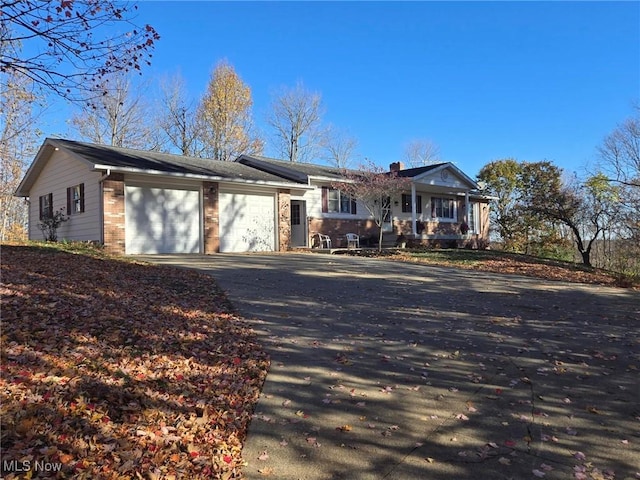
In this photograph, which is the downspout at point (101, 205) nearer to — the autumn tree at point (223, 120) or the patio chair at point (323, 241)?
the patio chair at point (323, 241)

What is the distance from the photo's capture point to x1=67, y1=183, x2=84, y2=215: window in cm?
1535

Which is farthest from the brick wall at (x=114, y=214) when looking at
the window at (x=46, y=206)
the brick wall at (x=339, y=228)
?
the brick wall at (x=339, y=228)

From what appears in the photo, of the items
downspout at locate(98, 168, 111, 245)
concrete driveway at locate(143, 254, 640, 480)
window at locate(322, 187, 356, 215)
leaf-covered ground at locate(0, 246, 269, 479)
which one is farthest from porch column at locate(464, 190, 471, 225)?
leaf-covered ground at locate(0, 246, 269, 479)

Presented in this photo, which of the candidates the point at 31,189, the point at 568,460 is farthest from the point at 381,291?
the point at 31,189

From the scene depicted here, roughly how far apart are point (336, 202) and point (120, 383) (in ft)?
58.3

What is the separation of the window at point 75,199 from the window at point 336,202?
31.7 ft

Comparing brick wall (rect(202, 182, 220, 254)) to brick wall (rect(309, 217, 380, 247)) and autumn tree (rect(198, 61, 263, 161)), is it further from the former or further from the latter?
autumn tree (rect(198, 61, 263, 161))

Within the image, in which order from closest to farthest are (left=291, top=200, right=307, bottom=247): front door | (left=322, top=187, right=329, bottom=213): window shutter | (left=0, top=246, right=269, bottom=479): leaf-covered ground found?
(left=0, top=246, right=269, bottom=479): leaf-covered ground → (left=291, top=200, right=307, bottom=247): front door → (left=322, top=187, right=329, bottom=213): window shutter

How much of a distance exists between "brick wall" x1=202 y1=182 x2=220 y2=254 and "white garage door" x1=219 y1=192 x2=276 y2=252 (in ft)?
0.92

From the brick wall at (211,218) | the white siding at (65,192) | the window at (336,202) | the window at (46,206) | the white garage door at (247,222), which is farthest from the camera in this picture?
the window at (336,202)

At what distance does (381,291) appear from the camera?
29.3 feet

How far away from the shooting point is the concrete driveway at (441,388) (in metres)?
3.08

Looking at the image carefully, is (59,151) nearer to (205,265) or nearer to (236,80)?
(205,265)

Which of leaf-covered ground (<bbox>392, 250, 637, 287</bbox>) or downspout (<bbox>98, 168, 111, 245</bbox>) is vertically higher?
downspout (<bbox>98, 168, 111, 245</bbox>)
